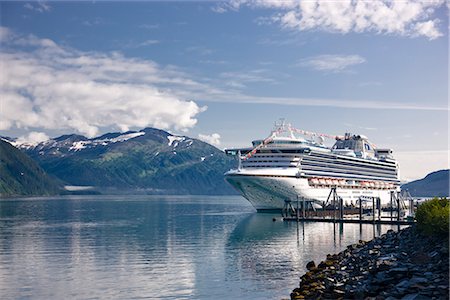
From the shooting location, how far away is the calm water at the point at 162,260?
35.3 m

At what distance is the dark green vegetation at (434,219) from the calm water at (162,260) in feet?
30.9

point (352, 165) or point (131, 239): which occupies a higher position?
point (352, 165)

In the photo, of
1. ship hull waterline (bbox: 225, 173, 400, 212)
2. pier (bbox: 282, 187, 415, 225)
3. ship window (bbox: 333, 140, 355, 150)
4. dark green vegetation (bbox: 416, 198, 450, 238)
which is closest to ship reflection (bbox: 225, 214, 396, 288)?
pier (bbox: 282, 187, 415, 225)

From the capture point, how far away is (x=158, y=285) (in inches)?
1431

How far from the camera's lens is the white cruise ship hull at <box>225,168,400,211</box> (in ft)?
325

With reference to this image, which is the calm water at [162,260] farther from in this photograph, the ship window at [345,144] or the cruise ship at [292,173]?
the ship window at [345,144]

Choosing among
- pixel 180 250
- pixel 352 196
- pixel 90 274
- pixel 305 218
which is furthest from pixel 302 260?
pixel 352 196

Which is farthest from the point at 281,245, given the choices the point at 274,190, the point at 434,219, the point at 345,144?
the point at 345,144

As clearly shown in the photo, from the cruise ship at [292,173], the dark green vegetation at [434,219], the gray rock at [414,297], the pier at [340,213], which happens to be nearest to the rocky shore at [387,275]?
the gray rock at [414,297]

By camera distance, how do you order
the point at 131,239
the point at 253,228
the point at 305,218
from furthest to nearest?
the point at 305,218
the point at 253,228
the point at 131,239

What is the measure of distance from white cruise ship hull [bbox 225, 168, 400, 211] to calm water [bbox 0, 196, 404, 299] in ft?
63.8

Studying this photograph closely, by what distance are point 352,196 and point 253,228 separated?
4514 cm

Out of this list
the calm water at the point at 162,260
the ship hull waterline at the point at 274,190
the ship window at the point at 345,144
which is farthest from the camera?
the ship window at the point at 345,144

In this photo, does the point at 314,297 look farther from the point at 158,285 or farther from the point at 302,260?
the point at 302,260
